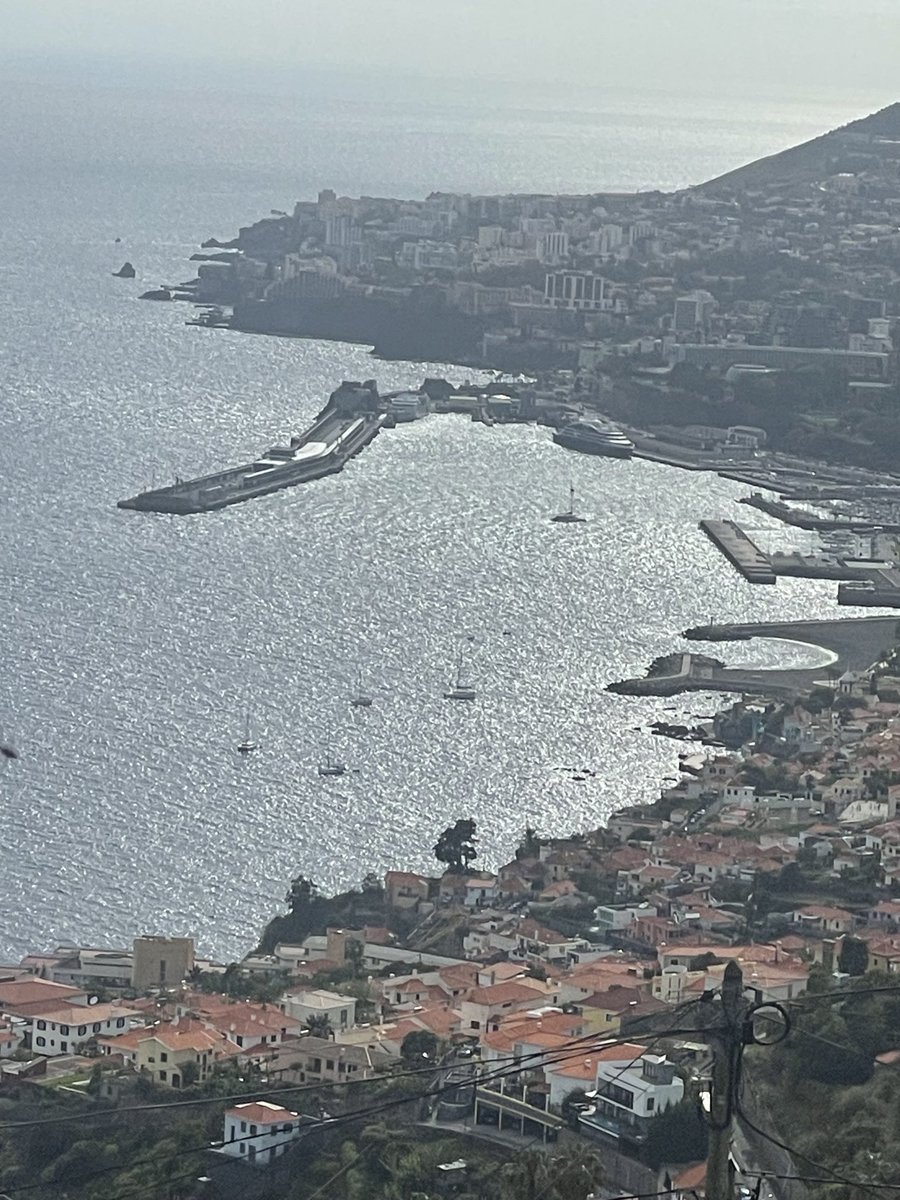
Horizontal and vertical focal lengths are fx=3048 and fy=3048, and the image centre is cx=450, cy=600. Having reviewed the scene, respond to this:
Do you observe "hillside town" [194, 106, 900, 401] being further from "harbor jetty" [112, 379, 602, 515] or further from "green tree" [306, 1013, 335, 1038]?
"green tree" [306, 1013, 335, 1038]

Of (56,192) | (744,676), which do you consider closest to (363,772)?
(744,676)

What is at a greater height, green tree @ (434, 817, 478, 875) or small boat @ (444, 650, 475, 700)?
green tree @ (434, 817, 478, 875)

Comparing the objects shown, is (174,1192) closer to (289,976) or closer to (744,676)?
(289,976)

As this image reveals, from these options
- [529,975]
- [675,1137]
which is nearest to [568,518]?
[529,975]

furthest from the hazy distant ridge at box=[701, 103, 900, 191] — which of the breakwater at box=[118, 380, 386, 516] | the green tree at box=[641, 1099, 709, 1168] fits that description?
the green tree at box=[641, 1099, 709, 1168]

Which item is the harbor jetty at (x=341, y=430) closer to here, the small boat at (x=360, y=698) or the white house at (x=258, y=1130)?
the small boat at (x=360, y=698)

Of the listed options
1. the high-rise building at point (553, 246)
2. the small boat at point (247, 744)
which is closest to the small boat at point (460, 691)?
the small boat at point (247, 744)
